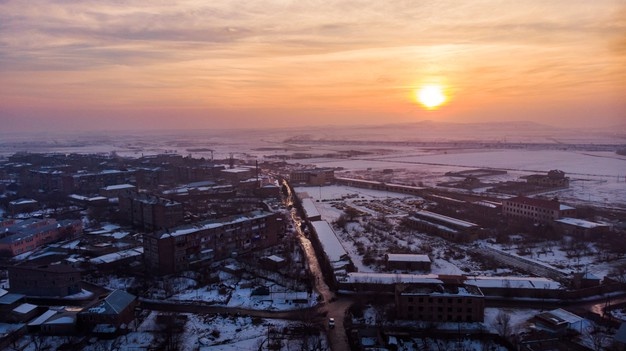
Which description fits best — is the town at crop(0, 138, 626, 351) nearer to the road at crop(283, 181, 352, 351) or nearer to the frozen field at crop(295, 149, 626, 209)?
the road at crop(283, 181, 352, 351)

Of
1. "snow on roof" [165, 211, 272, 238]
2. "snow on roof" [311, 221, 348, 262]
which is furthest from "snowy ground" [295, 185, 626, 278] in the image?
"snow on roof" [165, 211, 272, 238]

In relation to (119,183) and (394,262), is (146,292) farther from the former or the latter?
(119,183)

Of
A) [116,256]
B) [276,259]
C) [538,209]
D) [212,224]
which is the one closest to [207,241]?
[212,224]

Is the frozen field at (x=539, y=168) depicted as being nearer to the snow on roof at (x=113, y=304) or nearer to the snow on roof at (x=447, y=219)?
the snow on roof at (x=447, y=219)

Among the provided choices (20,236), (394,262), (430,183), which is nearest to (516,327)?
(394,262)

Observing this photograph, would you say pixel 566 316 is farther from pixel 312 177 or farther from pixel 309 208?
pixel 312 177

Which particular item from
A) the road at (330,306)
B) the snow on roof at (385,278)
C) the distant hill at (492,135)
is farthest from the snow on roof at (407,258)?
the distant hill at (492,135)
